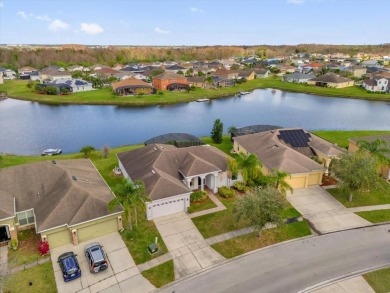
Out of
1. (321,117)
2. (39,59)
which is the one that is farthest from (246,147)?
(39,59)

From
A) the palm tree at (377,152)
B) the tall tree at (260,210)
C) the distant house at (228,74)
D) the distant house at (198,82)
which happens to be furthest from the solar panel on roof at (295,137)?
the distant house at (228,74)

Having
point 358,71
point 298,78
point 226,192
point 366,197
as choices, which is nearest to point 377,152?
point 366,197

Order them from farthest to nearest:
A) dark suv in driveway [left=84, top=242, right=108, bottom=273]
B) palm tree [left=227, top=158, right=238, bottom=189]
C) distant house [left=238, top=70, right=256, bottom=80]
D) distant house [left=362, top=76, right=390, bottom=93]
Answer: distant house [left=238, top=70, right=256, bottom=80]
distant house [left=362, top=76, right=390, bottom=93]
palm tree [left=227, top=158, right=238, bottom=189]
dark suv in driveway [left=84, top=242, right=108, bottom=273]

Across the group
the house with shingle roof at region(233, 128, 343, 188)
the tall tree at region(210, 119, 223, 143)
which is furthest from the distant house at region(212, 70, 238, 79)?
the house with shingle roof at region(233, 128, 343, 188)

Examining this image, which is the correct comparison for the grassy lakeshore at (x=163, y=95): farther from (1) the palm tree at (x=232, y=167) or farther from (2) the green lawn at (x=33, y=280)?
(2) the green lawn at (x=33, y=280)

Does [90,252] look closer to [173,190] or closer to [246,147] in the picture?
[173,190]

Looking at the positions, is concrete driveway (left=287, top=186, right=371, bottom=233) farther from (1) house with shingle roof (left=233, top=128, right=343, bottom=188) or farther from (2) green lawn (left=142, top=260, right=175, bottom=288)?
(2) green lawn (left=142, top=260, right=175, bottom=288)

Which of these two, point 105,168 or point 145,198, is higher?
point 145,198
